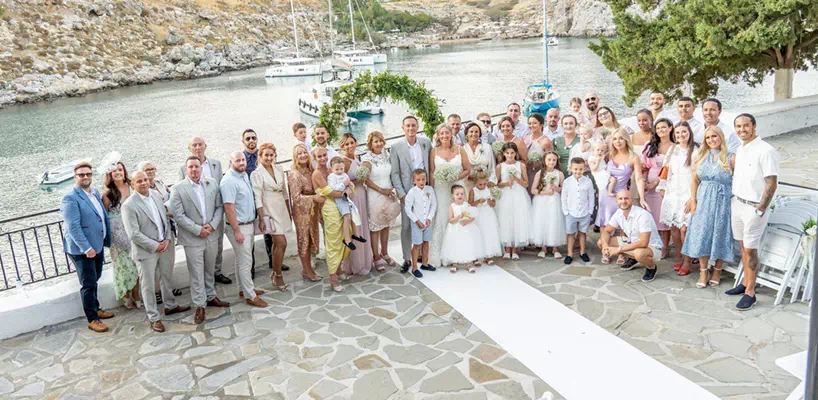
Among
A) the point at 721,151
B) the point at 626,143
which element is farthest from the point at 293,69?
the point at 721,151

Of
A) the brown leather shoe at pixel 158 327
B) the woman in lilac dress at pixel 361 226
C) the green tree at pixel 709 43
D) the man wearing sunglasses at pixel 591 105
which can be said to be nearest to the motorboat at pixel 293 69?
the green tree at pixel 709 43

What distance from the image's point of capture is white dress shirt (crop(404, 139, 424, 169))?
26.9 feet

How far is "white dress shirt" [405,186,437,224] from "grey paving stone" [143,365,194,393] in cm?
332

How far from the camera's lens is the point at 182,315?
735 cm

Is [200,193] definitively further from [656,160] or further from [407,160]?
[656,160]

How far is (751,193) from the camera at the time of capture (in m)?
6.42

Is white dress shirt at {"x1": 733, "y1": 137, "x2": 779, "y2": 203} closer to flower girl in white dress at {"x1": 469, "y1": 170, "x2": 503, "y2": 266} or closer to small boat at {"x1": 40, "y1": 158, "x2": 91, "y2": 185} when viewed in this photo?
flower girl in white dress at {"x1": 469, "y1": 170, "x2": 503, "y2": 266}

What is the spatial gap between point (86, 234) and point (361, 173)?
3.25 metres

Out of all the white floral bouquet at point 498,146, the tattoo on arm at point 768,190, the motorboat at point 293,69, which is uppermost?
the motorboat at point 293,69

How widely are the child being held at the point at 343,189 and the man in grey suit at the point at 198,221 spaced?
1.39m

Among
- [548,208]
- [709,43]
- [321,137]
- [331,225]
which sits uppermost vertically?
[709,43]

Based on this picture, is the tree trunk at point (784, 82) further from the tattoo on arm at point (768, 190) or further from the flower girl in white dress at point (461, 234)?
the flower girl in white dress at point (461, 234)

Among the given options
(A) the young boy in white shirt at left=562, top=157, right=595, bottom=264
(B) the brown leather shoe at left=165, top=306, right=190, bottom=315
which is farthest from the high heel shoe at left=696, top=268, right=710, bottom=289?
(B) the brown leather shoe at left=165, top=306, right=190, bottom=315

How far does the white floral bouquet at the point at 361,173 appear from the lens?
787 cm
